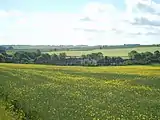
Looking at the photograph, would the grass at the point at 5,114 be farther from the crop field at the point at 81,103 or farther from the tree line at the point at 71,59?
the tree line at the point at 71,59

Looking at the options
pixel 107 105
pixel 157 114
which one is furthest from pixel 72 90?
pixel 157 114

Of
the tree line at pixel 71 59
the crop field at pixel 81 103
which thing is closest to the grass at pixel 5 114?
the crop field at pixel 81 103

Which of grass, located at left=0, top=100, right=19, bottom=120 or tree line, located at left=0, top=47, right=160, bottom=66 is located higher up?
grass, located at left=0, top=100, right=19, bottom=120

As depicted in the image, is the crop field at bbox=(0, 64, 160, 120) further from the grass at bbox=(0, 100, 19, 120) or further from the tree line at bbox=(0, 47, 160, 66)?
the tree line at bbox=(0, 47, 160, 66)

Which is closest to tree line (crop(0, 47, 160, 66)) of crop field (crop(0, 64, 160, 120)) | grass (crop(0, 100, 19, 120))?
crop field (crop(0, 64, 160, 120))

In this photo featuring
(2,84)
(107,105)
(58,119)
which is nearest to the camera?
(58,119)

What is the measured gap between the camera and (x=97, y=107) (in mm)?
22875

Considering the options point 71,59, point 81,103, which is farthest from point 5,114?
point 71,59

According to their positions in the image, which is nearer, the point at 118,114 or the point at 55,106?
the point at 118,114

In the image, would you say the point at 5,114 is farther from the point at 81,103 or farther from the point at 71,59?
the point at 71,59

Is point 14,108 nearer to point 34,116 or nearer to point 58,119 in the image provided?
point 34,116

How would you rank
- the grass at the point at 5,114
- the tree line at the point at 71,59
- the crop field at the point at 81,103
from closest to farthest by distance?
the grass at the point at 5,114 < the crop field at the point at 81,103 < the tree line at the point at 71,59

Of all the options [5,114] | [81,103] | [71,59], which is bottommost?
[71,59]

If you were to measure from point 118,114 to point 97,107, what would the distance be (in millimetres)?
2336
